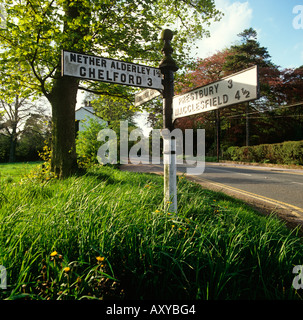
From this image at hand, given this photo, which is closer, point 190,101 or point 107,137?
point 190,101

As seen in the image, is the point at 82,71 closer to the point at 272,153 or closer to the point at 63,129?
the point at 63,129

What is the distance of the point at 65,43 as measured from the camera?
5.23m

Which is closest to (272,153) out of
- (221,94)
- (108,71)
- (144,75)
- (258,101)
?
(258,101)

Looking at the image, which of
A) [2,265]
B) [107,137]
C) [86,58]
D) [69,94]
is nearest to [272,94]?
[107,137]

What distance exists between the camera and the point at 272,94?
25094 mm

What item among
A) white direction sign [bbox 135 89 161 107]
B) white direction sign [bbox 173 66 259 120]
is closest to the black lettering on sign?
white direction sign [bbox 135 89 161 107]

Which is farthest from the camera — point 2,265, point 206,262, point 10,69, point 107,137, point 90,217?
point 107,137

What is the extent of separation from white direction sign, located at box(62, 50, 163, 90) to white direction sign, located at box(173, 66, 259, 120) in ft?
1.56

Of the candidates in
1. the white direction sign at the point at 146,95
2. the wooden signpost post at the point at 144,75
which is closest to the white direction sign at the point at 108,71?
the wooden signpost post at the point at 144,75

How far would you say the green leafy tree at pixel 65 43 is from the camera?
510 cm

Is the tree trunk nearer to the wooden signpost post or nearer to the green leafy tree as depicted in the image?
the green leafy tree
